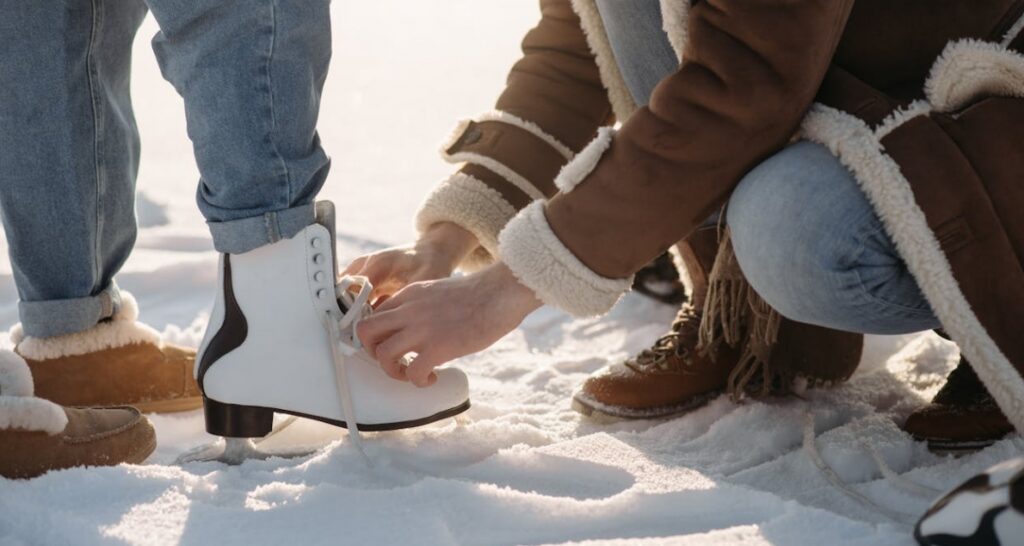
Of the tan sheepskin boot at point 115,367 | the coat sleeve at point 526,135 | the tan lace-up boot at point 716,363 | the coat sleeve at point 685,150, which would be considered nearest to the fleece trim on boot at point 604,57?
the coat sleeve at point 526,135

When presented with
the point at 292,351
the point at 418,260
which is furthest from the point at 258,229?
the point at 418,260

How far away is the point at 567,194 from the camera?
A: 99cm

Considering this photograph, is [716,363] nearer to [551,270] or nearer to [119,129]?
[551,270]

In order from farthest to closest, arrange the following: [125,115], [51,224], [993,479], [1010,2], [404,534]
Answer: [125,115] → [51,224] → [1010,2] → [404,534] → [993,479]

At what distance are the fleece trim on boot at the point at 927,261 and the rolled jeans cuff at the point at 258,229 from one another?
0.51m

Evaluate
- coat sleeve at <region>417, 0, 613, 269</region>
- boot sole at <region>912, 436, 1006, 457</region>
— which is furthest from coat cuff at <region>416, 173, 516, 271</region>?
boot sole at <region>912, 436, 1006, 457</region>

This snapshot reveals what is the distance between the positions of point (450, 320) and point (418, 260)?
0.80ft

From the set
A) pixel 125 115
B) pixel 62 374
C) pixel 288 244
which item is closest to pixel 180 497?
pixel 288 244

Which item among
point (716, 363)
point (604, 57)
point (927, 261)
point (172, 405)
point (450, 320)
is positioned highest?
point (604, 57)

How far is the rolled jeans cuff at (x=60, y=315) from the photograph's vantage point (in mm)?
1235

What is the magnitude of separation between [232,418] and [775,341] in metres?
0.61

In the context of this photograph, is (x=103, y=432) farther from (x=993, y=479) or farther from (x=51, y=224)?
(x=993, y=479)

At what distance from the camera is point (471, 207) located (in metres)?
1.27

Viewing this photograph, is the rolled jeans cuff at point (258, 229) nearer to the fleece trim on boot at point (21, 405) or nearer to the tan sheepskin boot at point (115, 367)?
the fleece trim on boot at point (21, 405)
